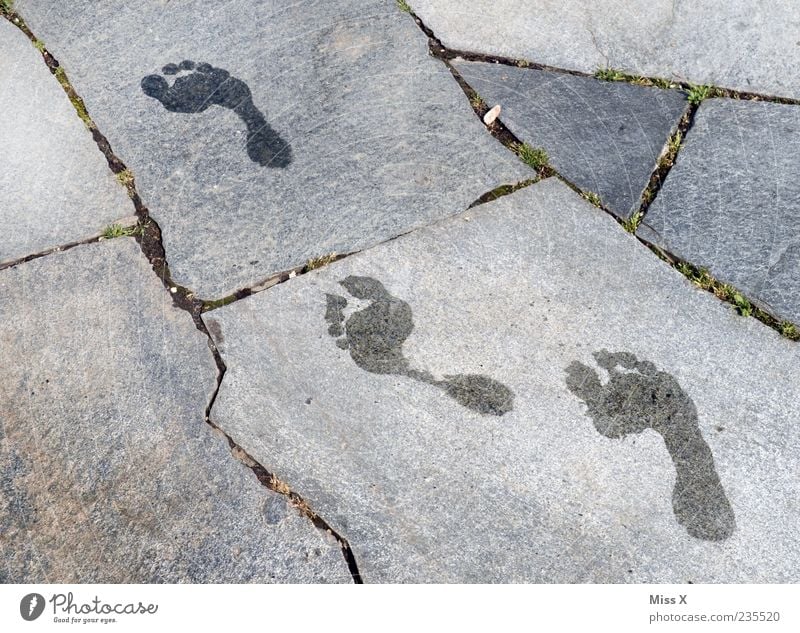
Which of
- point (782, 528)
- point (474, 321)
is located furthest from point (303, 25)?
point (782, 528)

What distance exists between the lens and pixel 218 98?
283 cm

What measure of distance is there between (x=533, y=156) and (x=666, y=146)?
44 centimetres

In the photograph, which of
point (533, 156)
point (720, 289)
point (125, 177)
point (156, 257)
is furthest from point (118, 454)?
point (720, 289)

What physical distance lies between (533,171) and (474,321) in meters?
0.61

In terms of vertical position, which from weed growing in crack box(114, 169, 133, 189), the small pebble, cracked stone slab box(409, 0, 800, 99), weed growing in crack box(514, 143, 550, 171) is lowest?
weed growing in crack box(114, 169, 133, 189)

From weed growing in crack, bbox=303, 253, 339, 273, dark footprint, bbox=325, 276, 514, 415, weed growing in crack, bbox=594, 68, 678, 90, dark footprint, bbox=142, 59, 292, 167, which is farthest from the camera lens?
weed growing in crack, bbox=594, 68, 678, 90

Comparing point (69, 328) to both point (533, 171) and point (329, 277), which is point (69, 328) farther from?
point (533, 171)

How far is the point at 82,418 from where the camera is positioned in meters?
2.17

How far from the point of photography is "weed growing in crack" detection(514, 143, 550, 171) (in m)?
2.63

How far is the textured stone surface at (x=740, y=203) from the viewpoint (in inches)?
94.0

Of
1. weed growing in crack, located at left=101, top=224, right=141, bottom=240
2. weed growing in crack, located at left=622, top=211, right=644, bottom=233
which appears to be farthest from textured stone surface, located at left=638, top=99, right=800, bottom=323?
weed growing in crack, located at left=101, top=224, right=141, bottom=240

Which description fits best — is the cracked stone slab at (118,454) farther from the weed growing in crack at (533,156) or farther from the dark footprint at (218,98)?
the weed growing in crack at (533,156)

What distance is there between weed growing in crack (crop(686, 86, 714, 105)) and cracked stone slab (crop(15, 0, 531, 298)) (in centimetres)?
68

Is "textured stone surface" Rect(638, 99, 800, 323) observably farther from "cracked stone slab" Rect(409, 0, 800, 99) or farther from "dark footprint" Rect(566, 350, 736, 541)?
"dark footprint" Rect(566, 350, 736, 541)
